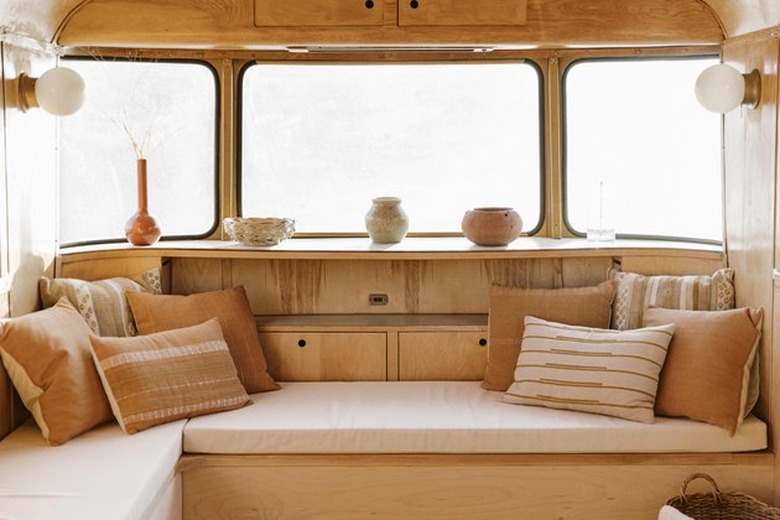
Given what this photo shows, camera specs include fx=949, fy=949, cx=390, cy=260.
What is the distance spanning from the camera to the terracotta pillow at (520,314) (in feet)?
12.5

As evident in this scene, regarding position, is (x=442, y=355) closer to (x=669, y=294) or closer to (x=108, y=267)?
(x=669, y=294)

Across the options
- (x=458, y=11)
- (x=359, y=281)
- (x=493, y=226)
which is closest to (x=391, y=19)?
(x=458, y=11)

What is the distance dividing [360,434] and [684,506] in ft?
3.80

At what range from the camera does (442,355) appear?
13.1 ft

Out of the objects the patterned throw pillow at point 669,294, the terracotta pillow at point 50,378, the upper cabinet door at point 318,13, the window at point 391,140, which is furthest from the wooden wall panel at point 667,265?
the terracotta pillow at point 50,378

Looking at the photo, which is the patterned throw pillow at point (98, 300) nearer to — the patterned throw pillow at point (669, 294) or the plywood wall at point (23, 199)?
the plywood wall at point (23, 199)

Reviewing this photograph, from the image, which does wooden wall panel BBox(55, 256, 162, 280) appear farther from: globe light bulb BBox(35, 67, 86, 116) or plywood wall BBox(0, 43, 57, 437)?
globe light bulb BBox(35, 67, 86, 116)

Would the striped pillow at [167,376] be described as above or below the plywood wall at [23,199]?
below

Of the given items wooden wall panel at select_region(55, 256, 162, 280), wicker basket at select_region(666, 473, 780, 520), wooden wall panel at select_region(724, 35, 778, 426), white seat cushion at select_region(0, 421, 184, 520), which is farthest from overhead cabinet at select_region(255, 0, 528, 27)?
wicker basket at select_region(666, 473, 780, 520)

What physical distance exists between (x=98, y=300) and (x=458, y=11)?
182cm

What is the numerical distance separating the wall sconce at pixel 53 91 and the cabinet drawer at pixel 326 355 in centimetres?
120

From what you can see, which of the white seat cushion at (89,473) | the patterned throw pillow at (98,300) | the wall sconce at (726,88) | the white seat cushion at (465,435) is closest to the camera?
the white seat cushion at (89,473)

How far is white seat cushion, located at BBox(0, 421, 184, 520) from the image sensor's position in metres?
2.71

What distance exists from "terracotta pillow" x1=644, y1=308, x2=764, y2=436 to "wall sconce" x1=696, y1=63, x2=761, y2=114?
0.77 meters
